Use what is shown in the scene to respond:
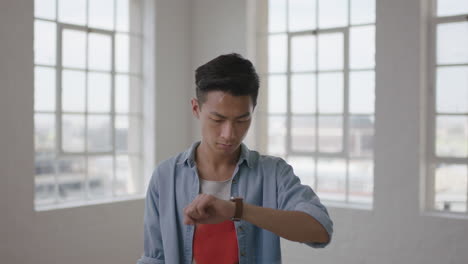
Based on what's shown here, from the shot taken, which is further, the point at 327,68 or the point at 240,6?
the point at 240,6

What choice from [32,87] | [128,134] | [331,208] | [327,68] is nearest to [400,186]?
[331,208]

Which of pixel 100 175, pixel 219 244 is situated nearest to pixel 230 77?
pixel 219 244

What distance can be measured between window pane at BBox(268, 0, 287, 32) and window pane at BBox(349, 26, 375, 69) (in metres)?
0.79

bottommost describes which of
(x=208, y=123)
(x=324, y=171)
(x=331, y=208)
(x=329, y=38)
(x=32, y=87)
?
(x=331, y=208)

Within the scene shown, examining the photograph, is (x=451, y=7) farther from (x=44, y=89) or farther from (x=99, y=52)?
(x=44, y=89)

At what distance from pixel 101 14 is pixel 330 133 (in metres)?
2.54

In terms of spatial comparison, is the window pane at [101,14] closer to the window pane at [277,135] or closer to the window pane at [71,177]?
the window pane at [71,177]

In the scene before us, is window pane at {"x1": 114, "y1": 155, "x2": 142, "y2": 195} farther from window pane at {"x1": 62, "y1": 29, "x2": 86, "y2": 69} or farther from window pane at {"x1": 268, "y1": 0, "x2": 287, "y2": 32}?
window pane at {"x1": 268, "y1": 0, "x2": 287, "y2": 32}

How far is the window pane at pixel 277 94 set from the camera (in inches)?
198

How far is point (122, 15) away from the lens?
498 cm

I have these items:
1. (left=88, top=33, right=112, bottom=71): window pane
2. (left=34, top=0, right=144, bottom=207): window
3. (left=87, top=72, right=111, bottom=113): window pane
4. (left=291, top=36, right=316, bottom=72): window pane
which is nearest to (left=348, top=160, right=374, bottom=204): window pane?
(left=291, top=36, right=316, bottom=72): window pane

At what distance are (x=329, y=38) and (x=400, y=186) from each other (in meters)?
1.58

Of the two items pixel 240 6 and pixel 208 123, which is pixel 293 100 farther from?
pixel 208 123

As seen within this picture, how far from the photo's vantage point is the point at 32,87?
3.94 meters
